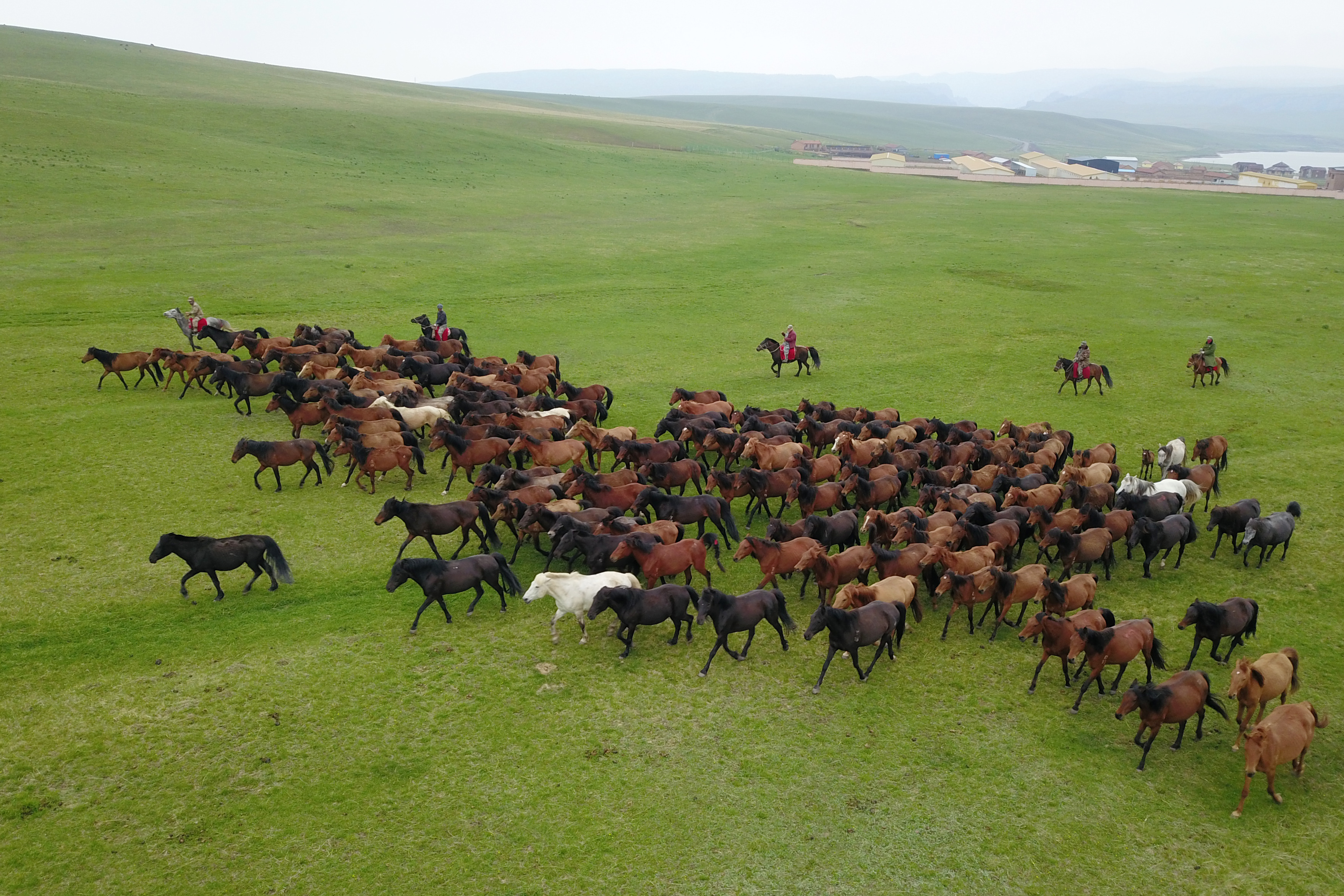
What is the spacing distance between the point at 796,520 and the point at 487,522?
5639 millimetres

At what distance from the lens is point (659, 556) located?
11.8 metres

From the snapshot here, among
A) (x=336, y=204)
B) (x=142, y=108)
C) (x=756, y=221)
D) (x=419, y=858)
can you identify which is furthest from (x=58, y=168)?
(x=419, y=858)

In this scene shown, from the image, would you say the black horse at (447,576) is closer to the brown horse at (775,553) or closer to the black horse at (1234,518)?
the brown horse at (775,553)

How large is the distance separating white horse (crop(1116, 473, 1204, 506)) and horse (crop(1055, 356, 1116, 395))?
7490mm

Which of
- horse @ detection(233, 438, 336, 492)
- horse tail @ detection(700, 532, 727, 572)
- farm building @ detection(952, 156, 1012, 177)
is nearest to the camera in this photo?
horse tail @ detection(700, 532, 727, 572)

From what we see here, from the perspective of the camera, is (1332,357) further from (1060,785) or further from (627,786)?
(627,786)

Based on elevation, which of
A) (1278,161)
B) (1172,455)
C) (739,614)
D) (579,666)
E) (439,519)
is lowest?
(579,666)

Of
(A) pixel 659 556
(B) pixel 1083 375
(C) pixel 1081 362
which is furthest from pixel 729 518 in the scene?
(C) pixel 1081 362

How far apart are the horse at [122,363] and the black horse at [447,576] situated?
13.4 metres

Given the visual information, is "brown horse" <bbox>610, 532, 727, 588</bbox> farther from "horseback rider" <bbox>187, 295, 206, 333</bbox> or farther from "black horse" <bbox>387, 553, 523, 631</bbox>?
"horseback rider" <bbox>187, 295, 206, 333</bbox>

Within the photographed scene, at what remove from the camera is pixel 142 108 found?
2221 inches

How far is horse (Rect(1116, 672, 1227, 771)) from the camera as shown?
8.72 metres

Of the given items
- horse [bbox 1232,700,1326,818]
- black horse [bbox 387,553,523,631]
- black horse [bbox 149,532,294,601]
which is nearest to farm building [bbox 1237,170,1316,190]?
horse [bbox 1232,700,1326,818]

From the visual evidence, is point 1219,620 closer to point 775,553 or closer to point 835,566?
point 835,566
